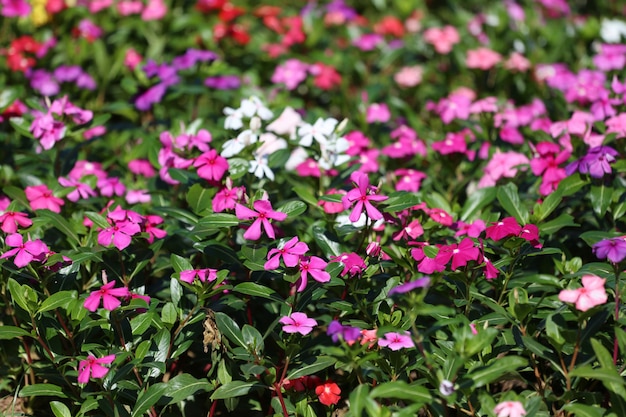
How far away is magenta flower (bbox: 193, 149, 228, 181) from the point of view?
3.02 meters

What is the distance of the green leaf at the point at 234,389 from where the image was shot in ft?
8.57

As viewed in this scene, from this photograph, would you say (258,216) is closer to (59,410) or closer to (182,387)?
(182,387)

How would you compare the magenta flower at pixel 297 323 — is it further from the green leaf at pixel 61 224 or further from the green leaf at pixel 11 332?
the green leaf at pixel 61 224

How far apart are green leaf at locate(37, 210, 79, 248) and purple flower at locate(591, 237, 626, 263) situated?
6.65 feet

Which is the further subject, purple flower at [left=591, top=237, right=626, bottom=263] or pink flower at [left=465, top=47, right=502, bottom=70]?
pink flower at [left=465, top=47, right=502, bottom=70]

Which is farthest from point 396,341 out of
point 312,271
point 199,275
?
point 199,275

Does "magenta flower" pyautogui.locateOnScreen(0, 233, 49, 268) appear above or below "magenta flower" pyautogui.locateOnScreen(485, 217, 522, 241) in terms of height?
below

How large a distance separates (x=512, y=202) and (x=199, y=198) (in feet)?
4.36

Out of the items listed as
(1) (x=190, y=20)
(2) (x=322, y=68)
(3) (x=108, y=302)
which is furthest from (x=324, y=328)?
(1) (x=190, y=20)

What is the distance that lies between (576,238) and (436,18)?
3.75 meters

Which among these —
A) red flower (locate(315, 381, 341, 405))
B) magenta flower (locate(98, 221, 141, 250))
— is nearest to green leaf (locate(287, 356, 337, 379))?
red flower (locate(315, 381, 341, 405))

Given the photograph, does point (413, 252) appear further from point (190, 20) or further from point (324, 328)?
point (190, 20)

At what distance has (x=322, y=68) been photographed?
5.19 m

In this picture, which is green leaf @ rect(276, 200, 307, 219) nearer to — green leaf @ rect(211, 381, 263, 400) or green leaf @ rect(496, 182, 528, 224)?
green leaf @ rect(211, 381, 263, 400)
